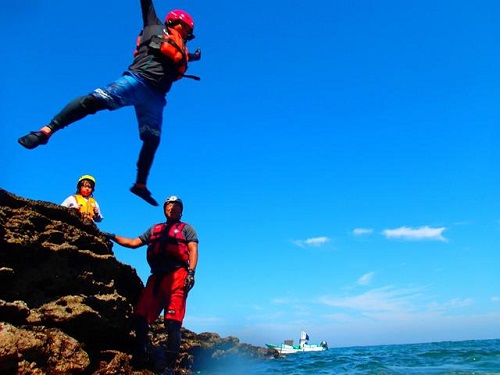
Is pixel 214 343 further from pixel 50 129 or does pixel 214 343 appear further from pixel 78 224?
pixel 50 129

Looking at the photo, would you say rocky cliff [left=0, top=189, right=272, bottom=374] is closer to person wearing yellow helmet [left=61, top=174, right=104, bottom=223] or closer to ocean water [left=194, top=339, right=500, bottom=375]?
person wearing yellow helmet [left=61, top=174, right=104, bottom=223]

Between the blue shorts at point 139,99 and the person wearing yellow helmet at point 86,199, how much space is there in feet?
11.2

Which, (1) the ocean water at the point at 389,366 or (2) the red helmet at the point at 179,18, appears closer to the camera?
(2) the red helmet at the point at 179,18

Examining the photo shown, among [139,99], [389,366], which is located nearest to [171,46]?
[139,99]

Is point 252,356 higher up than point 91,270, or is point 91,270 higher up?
point 91,270

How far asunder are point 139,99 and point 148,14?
1.35 meters

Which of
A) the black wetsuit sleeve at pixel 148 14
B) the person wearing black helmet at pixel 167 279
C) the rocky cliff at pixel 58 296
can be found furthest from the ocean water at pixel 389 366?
the black wetsuit sleeve at pixel 148 14

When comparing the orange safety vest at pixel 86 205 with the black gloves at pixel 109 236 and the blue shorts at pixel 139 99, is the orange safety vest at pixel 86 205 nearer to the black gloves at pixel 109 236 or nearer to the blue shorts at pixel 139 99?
the black gloves at pixel 109 236

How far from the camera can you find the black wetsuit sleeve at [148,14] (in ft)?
→ 20.3

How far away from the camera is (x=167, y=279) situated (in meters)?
8.20

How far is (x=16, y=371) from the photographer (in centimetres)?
547

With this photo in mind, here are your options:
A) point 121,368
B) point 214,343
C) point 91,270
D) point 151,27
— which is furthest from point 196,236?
point 214,343

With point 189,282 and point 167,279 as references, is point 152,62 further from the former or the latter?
point 167,279

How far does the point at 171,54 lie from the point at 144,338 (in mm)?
5689
